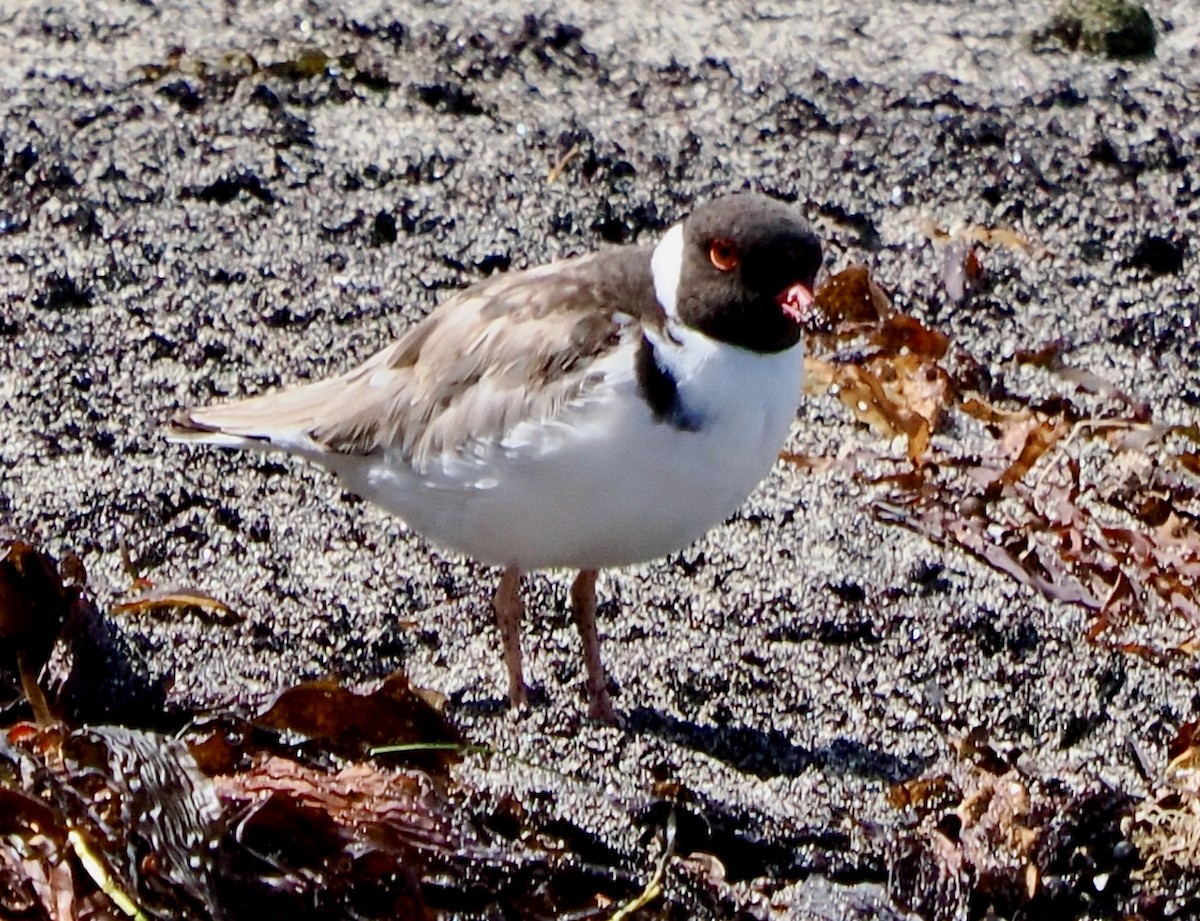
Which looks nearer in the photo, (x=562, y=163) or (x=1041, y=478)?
(x=1041, y=478)

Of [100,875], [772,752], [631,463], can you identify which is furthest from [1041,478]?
[100,875]

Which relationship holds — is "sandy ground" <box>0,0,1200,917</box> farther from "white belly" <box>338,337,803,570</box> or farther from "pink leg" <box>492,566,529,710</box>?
"white belly" <box>338,337,803,570</box>

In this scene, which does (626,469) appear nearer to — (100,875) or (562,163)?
(100,875)

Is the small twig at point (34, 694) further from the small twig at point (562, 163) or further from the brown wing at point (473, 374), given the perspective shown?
the small twig at point (562, 163)

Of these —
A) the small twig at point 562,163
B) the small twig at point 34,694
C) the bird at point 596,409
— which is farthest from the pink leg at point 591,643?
the small twig at point 562,163

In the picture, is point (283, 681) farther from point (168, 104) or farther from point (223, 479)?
point (168, 104)

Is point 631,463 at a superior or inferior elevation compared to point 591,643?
superior

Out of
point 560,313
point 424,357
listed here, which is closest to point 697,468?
point 560,313
